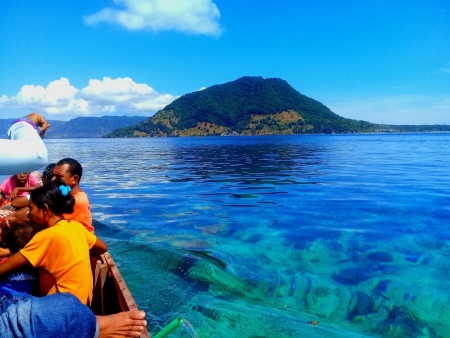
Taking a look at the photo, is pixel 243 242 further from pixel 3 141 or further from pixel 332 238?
pixel 3 141

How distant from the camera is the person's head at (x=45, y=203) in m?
3.68

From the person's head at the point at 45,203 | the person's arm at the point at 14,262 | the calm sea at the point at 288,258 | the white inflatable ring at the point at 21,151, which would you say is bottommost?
the calm sea at the point at 288,258

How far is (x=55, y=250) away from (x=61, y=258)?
0.36ft

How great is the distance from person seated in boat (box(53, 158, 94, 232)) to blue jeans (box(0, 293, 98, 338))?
2.56 m

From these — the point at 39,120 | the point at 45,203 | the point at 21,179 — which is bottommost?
the point at 21,179

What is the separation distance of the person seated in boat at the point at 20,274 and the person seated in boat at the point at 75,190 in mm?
1168

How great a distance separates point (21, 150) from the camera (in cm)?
163

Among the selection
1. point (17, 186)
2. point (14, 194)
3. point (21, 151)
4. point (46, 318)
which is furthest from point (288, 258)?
point (21, 151)

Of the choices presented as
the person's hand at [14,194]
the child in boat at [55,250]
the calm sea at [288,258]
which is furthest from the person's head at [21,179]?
the child in boat at [55,250]

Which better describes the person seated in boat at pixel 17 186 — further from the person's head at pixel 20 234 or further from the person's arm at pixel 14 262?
the person's arm at pixel 14 262

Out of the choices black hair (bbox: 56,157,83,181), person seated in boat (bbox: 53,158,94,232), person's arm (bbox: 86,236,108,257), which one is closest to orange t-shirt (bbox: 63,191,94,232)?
person seated in boat (bbox: 53,158,94,232)

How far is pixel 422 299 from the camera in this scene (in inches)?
Answer: 277

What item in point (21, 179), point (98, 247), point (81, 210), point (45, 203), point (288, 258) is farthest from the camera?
point (288, 258)

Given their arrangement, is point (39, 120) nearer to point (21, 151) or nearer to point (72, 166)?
point (21, 151)
